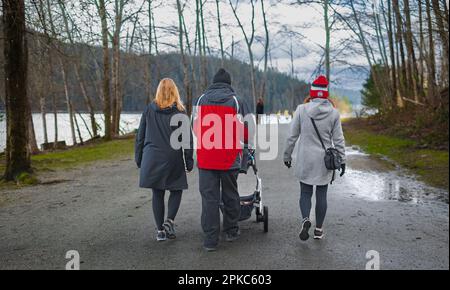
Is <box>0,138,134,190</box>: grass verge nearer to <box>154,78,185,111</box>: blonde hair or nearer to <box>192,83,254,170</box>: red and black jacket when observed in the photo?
<box>154,78,185,111</box>: blonde hair

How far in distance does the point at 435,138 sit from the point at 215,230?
11102 mm

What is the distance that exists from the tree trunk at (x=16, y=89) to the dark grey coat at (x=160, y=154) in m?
5.72

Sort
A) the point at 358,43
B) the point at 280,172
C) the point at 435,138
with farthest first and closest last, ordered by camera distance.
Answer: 1. the point at 358,43
2. the point at 435,138
3. the point at 280,172

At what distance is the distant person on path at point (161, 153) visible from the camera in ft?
16.3

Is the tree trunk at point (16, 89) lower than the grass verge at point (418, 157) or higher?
higher

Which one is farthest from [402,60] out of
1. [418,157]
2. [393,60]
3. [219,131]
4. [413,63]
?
[219,131]

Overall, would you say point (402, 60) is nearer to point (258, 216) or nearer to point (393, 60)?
point (393, 60)

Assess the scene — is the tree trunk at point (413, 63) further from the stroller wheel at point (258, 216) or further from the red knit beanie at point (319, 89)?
the stroller wheel at point (258, 216)

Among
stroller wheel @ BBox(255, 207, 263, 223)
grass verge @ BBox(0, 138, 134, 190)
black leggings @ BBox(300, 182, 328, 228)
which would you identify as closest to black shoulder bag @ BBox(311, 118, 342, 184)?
black leggings @ BBox(300, 182, 328, 228)

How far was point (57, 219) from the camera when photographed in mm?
6215

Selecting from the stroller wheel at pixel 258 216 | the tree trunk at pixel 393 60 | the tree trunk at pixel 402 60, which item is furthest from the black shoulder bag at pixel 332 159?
the tree trunk at pixel 393 60
